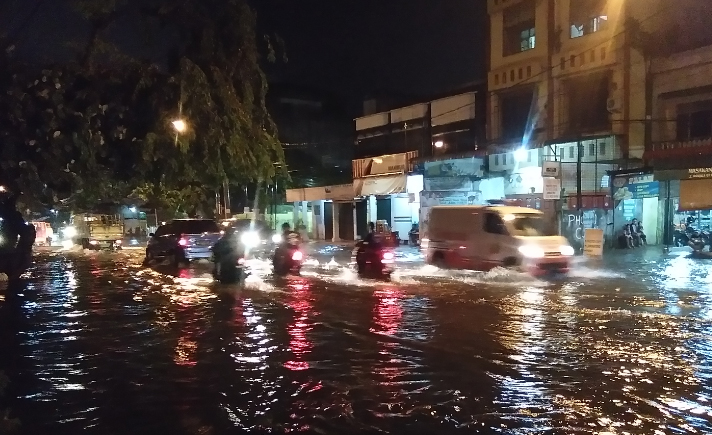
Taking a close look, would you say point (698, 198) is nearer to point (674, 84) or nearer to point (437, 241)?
point (674, 84)

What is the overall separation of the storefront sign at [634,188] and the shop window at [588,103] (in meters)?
2.40

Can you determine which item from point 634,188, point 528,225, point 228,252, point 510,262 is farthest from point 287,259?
point 634,188

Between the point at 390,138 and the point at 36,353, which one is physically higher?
the point at 390,138

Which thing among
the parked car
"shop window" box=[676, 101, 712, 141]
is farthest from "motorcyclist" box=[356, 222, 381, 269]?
"shop window" box=[676, 101, 712, 141]

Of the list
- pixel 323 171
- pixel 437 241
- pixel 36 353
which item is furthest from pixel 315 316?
pixel 323 171

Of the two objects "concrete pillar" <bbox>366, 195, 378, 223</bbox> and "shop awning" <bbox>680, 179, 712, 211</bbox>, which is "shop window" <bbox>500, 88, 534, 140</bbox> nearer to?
"shop awning" <bbox>680, 179, 712, 211</bbox>

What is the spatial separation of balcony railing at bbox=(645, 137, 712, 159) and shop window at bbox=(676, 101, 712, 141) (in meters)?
0.58

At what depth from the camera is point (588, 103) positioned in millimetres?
29375

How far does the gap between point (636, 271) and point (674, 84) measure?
1033 centimetres

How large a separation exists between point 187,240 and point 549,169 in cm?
1357

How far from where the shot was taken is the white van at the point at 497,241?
60.3 feet

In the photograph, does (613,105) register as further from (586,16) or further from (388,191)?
(388,191)

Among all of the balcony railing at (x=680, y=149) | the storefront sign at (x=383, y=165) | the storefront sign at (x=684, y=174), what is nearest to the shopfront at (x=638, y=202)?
the storefront sign at (x=684, y=174)

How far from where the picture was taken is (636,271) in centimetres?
2062
